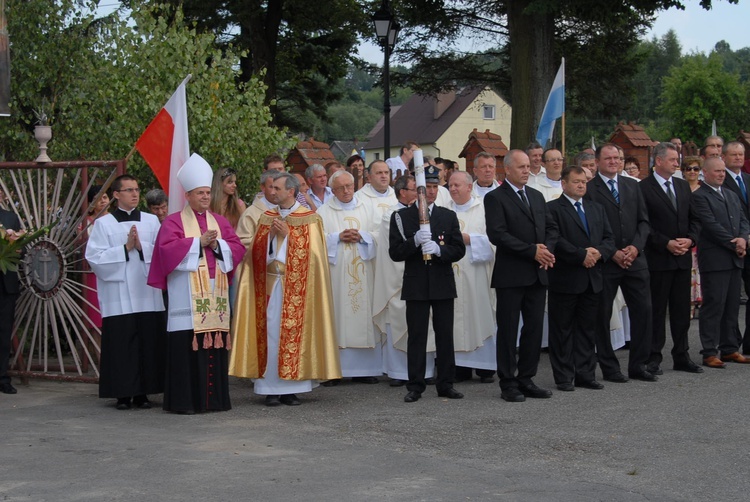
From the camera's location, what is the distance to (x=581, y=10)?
18406 millimetres

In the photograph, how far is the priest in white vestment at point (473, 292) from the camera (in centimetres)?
1064

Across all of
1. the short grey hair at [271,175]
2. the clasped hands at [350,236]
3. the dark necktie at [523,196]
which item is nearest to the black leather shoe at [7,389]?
the short grey hair at [271,175]

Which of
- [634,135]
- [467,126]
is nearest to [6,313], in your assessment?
[634,135]

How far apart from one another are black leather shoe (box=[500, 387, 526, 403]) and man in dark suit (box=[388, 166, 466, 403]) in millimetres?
443

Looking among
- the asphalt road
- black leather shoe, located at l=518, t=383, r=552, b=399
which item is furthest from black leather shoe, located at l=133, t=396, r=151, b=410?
black leather shoe, located at l=518, t=383, r=552, b=399

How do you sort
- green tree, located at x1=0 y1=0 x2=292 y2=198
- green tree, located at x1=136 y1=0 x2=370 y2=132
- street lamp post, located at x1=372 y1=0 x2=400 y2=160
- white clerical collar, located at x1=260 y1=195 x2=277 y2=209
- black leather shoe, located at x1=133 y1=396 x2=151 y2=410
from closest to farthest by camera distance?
black leather shoe, located at x1=133 y1=396 x2=151 y2=410
white clerical collar, located at x1=260 y1=195 x2=277 y2=209
green tree, located at x1=0 y1=0 x2=292 y2=198
street lamp post, located at x1=372 y1=0 x2=400 y2=160
green tree, located at x1=136 y1=0 x2=370 y2=132

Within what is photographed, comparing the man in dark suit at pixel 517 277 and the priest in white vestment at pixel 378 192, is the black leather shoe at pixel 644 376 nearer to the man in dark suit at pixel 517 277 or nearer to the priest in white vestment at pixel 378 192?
the man in dark suit at pixel 517 277

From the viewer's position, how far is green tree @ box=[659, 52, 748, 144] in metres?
63.6

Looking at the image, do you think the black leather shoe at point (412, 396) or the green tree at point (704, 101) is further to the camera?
the green tree at point (704, 101)

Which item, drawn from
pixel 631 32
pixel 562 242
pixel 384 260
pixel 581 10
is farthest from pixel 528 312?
pixel 631 32

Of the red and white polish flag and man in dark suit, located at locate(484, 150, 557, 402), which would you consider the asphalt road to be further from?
the red and white polish flag

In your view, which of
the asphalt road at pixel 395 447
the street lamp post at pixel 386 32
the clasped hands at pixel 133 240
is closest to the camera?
the asphalt road at pixel 395 447

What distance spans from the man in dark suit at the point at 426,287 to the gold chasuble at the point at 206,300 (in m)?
1.48

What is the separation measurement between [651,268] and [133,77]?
6.04 m
